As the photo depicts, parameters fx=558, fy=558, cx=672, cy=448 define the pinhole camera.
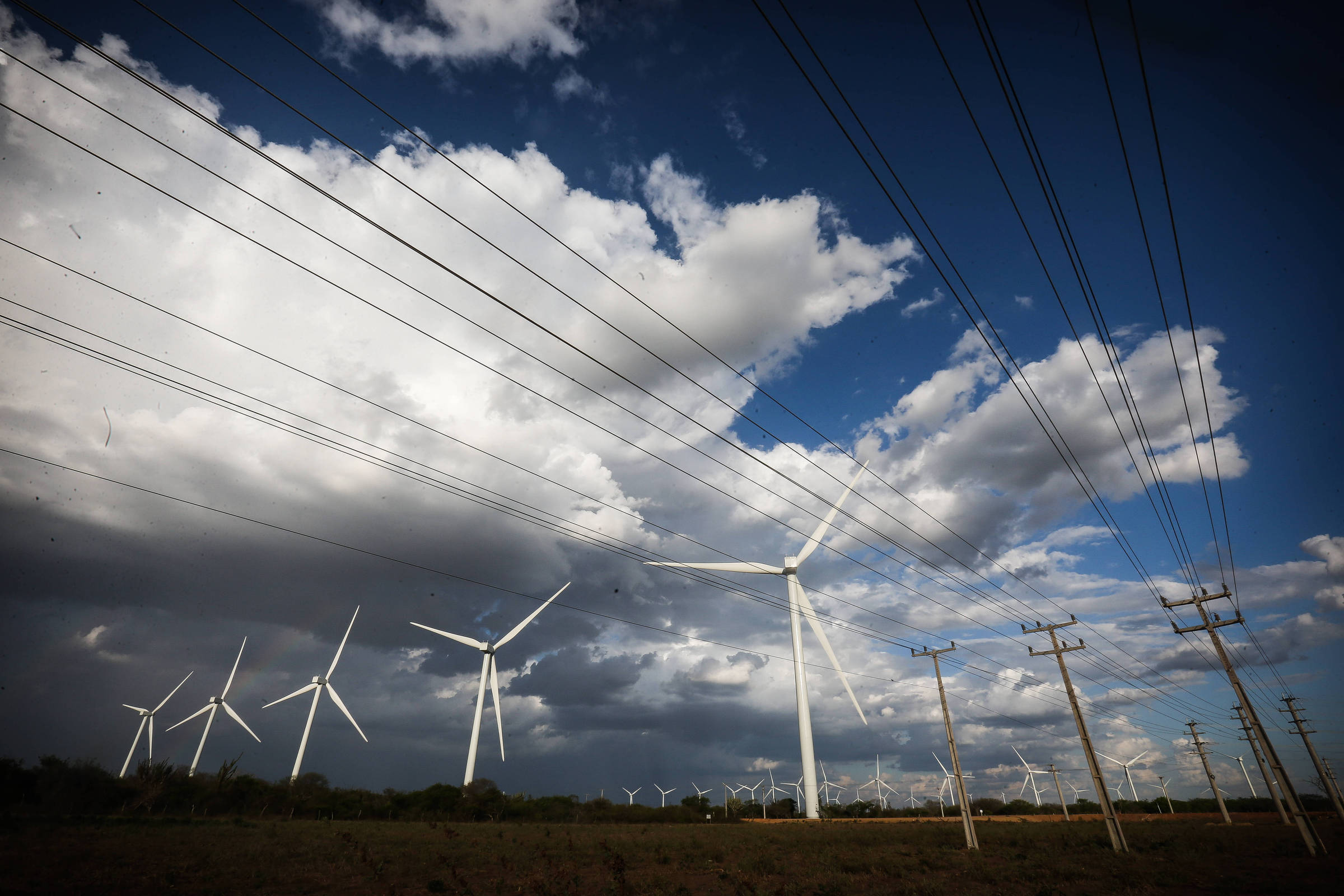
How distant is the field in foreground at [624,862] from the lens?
22.5 metres

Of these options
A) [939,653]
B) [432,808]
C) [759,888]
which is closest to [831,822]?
[939,653]

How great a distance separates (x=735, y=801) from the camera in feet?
365

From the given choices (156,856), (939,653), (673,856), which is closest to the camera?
(156,856)

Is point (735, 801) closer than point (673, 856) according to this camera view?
No

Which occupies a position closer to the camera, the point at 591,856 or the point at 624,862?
the point at 624,862

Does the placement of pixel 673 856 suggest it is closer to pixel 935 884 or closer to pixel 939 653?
pixel 935 884

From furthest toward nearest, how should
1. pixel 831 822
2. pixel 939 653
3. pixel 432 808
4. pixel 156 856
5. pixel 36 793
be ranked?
pixel 432 808 → pixel 831 822 → pixel 36 793 → pixel 939 653 → pixel 156 856

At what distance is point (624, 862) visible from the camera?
1155 inches

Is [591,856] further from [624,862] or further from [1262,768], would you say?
[1262,768]

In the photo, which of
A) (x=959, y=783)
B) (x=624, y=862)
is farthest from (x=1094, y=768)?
(x=624, y=862)

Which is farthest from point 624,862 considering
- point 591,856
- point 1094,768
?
point 1094,768

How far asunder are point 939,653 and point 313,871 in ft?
127

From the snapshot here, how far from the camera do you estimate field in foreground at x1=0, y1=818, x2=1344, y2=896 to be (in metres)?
22.5

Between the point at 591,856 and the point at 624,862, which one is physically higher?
the point at 624,862
